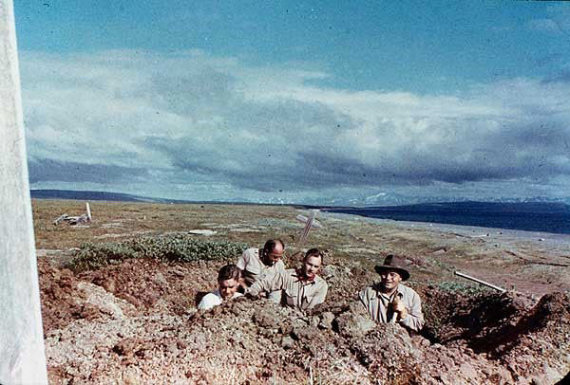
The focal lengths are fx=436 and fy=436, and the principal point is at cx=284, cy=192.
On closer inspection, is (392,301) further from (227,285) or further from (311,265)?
(227,285)

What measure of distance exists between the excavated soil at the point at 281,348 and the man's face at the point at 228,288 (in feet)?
1.71

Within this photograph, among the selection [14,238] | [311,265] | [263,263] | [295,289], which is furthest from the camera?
[263,263]

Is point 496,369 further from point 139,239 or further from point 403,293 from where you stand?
point 139,239

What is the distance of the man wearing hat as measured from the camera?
4.43 metres

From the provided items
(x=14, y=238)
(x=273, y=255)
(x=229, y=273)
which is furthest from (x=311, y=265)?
(x=14, y=238)

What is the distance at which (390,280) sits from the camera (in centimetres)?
454

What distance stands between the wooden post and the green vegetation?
183 inches

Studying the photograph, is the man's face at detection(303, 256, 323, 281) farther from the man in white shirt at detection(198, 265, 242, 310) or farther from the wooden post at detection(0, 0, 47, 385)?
the wooden post at detection(0, 0, 47, 385)

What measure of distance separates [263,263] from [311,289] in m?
0.83

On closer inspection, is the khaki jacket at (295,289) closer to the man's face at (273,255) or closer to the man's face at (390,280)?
the man's face at (273,255)

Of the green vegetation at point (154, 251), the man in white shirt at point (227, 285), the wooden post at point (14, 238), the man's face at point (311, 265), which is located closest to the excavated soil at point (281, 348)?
the man in white shirt at point (227, 285)

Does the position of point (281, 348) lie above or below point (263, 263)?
below

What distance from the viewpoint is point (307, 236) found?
9156 mm

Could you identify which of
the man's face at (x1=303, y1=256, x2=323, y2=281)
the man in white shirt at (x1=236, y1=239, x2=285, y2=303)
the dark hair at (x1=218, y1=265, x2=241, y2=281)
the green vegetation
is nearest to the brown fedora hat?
the man's face at (x1=303, y1=256, x2=323, y2=281)
